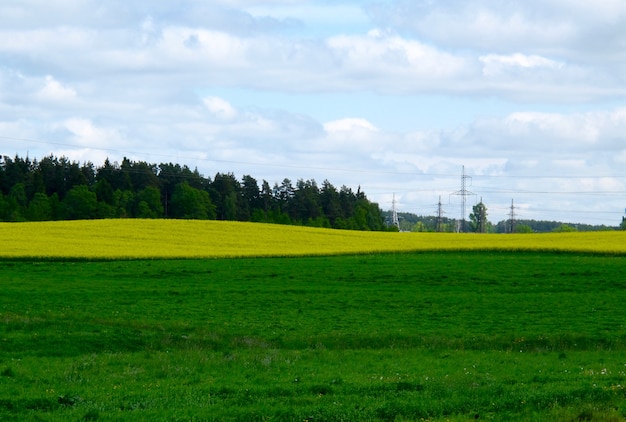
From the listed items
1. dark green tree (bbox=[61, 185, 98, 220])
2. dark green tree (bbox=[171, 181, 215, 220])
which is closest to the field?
dark green tree (bbox=[61, 185, 98, 220])

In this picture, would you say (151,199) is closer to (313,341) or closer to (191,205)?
(191,205)

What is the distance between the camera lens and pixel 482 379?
16.8 meters

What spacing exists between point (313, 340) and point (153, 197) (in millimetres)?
134300

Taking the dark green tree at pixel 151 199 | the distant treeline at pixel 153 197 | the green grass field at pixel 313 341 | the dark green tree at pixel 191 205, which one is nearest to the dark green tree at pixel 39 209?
the distant treeline at pixel 153 197

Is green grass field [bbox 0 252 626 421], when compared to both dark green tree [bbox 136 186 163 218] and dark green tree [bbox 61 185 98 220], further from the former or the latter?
dark green tree [bbox 136 186 163 218]

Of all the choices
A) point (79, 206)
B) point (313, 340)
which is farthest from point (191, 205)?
point (313, 340)

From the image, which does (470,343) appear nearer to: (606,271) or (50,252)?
(606,271)

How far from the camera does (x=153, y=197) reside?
15700cm

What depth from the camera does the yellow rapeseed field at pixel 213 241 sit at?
63.2 metres

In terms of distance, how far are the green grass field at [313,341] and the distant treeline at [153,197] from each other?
303 ft

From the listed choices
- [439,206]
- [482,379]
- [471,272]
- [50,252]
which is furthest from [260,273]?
[439,206]

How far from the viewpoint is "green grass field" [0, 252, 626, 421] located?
45.1 ft

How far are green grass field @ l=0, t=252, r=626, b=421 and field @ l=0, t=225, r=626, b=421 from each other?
7cm

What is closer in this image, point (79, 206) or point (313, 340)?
point (313, 340)
